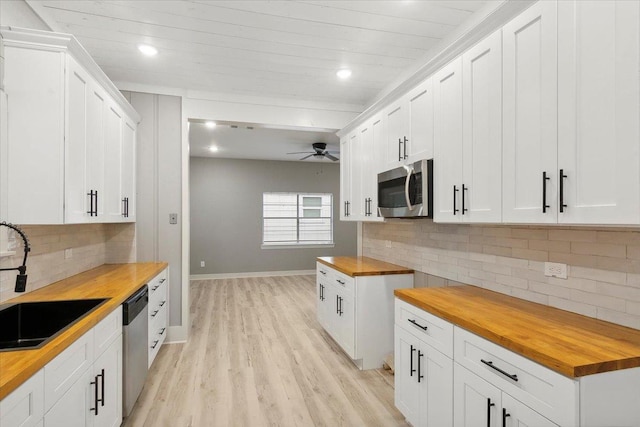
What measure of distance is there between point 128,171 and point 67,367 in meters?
2.27

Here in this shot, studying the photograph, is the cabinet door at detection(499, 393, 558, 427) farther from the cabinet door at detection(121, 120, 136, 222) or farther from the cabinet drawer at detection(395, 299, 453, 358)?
the cabinet door at detection(121, 120, 136, 222)

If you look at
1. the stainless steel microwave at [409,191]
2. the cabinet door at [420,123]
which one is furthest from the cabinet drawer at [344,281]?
the cabinet door at [420,123]

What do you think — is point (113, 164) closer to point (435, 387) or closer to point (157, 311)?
point (157, 311)

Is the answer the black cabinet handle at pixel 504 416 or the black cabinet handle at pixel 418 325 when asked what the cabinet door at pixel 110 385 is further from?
the black cabinet handle at pixel 504 416

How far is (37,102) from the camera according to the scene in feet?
6.20

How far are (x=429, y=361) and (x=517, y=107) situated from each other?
142cm

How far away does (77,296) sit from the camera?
2.07 metres

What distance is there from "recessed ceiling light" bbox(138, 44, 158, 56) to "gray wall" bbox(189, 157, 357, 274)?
→ 15.3 ft

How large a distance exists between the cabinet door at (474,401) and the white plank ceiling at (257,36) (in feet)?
7.28

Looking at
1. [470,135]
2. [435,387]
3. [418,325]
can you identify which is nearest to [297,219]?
[418,325]

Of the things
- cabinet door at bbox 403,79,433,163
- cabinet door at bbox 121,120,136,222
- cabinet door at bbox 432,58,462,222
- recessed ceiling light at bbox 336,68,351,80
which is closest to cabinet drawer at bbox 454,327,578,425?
cabinet door at bbox 432,58,462,222

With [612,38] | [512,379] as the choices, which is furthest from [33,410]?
[612,38]

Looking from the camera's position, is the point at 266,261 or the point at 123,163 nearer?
the point at 123,163

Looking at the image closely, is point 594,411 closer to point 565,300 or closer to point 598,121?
point 565,300
